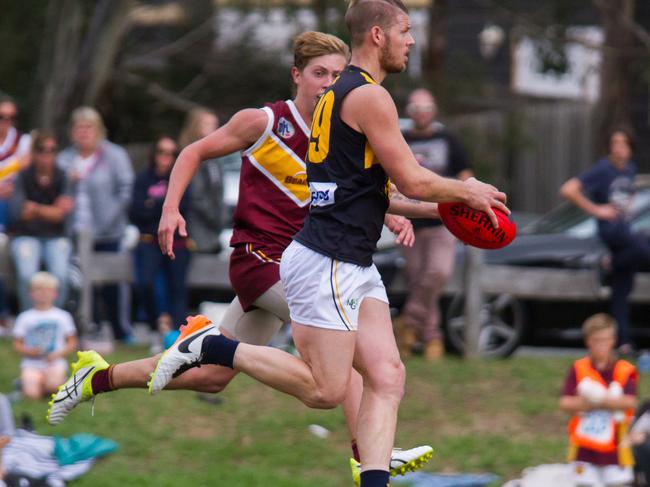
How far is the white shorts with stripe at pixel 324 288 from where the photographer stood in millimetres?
6387

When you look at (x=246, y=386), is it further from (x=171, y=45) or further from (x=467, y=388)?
(x=171, y=45)

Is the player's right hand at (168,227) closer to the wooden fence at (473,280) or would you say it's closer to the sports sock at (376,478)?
the sports sock at (376,478)

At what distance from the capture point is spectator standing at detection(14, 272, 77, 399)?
1108 cm

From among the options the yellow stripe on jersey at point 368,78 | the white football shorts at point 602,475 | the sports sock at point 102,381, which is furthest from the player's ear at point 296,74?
the white football shorts at point 602,475

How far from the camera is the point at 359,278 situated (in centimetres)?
645

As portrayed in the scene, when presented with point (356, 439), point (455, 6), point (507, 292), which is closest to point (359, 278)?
point (356, 439)

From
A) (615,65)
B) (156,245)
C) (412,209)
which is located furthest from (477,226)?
(615,65)

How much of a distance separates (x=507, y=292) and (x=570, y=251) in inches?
36.5

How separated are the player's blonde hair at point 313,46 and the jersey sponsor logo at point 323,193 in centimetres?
84

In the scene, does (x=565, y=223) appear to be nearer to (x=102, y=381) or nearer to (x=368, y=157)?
(x=102, y=381)

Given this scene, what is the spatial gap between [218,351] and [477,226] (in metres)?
1.31

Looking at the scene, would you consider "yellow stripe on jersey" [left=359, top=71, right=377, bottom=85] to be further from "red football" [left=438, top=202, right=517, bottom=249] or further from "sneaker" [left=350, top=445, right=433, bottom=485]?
"sneaker" [left=350, top=445, right=433, bottom=485]

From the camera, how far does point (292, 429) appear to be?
35.7 feet

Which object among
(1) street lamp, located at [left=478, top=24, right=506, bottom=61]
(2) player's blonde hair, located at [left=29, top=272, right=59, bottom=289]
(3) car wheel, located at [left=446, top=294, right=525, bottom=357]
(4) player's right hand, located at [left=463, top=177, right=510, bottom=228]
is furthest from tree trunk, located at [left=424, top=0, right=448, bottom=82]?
(4) player's right hand, located at [left=463, top=177, right=510, bottom=228]
